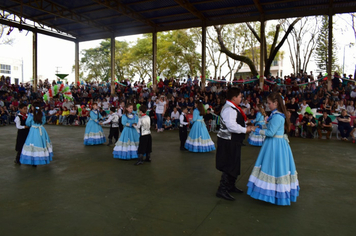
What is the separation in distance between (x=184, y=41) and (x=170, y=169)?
27.1m

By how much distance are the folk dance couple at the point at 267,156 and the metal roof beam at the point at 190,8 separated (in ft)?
39.2

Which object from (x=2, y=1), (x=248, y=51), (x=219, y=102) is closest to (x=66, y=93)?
(x=2, y=1)

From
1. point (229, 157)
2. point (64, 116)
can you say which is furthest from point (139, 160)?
point (64, 116)

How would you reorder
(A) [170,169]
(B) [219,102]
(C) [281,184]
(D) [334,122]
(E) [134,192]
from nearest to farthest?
(C) [281,184] < (E) [134,192] < (A) [170,169] < (D) [334,122] < (B) [219,102]

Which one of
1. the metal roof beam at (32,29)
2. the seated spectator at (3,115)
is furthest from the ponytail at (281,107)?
the metal roof beam at (32,29)

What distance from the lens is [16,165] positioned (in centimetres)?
647

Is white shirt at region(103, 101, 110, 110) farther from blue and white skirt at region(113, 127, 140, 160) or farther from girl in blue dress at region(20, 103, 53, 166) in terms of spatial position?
girl in blue dress at region(20, 103, 53, 166)

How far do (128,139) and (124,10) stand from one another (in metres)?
Answer: 11.9

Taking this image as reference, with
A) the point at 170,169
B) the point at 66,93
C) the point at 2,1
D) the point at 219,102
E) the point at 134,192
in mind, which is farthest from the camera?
the point at 66,93

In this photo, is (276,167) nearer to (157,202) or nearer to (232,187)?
(232,187)

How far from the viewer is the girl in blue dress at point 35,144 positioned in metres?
6.14

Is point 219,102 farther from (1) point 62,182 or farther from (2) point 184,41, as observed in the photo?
(2) point 184,41

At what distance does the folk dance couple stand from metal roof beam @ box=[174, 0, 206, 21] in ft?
39.2

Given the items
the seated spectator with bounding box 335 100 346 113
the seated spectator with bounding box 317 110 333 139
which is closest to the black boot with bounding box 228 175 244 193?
the seated spectator with bounding box 317 110 333 139
